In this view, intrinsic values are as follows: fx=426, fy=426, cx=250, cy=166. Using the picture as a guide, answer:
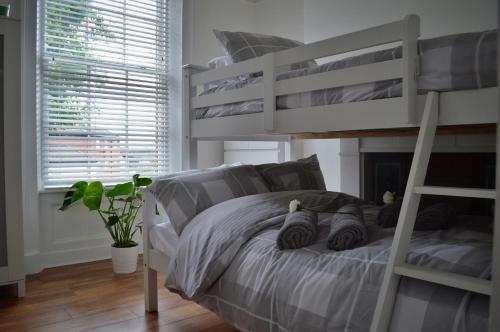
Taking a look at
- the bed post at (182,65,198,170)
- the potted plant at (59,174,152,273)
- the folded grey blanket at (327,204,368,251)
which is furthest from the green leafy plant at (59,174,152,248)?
the folded grey blanket at (327,204,368,251)

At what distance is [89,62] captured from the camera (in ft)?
10.5

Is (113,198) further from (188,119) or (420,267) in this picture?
(420,267)

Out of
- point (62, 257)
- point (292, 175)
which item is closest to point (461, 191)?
point (292, 175)

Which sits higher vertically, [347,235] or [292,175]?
[292,175]

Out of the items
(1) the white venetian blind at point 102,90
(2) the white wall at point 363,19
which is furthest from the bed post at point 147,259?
(2) the white wall at point 363,19

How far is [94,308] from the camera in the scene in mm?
2244

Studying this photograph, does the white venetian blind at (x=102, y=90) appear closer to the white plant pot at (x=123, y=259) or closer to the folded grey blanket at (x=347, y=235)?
the white plant pot at (x=123, y=259)

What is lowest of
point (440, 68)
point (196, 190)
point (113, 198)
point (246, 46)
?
point (113, 198)

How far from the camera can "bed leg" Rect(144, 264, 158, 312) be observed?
217 cm

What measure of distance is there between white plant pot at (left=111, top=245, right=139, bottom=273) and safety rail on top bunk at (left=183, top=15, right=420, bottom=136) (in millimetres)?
1172

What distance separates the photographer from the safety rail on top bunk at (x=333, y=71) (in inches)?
55.0

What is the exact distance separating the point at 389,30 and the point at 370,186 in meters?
1.83

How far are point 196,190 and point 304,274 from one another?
32.8 inches

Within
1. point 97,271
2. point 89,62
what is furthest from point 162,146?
point 97,271
